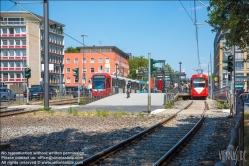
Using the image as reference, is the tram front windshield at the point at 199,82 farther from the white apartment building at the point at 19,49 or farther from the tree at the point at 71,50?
the tree at the point at 71,50

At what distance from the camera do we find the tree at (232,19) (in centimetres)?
1168

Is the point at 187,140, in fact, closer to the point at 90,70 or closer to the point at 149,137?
the point at 149,137

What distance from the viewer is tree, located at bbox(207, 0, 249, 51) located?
11.7 meters

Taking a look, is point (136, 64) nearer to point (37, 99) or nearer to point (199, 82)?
point (199, 82)

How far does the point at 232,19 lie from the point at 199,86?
37534mm

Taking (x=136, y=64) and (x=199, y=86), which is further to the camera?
(x=136, y=64)

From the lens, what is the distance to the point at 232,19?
11672mm

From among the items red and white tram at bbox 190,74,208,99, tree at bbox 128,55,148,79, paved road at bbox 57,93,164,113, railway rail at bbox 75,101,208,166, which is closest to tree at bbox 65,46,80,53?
tree at bbox 128,55,148,79

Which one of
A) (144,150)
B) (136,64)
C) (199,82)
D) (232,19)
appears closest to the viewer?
(144,150)

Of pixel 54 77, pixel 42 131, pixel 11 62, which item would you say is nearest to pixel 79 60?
pixel 54 77

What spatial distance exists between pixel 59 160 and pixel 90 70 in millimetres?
96601

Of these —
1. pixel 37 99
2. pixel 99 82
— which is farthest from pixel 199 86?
pixel 37 99

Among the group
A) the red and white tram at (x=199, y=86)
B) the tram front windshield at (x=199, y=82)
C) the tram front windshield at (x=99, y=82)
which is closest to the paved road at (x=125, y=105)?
the tram front windshield at (x=99, y=82)

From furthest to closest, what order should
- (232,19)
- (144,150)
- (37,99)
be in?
(37,99) → (232,19) → (144,150)
